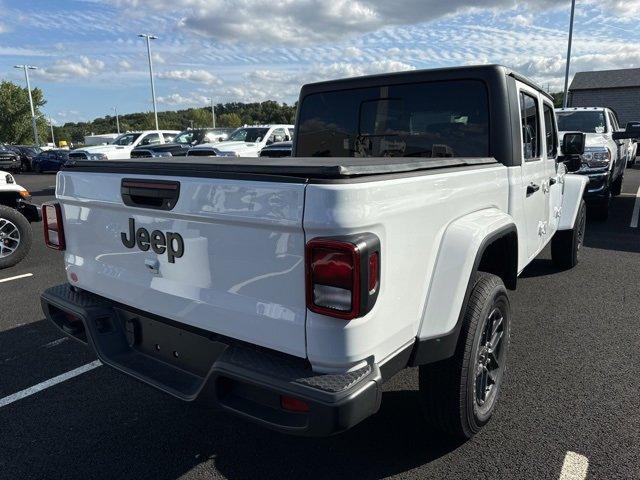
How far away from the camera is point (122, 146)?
1783 cm

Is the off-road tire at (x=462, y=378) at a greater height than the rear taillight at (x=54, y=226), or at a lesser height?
lesser

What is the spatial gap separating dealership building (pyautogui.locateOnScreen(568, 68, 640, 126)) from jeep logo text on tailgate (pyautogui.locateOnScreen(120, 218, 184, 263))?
141 feet

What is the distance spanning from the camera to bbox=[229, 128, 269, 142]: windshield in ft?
48.8

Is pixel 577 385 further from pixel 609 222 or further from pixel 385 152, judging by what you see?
pixel 609 222

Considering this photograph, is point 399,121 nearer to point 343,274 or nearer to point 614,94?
point 343,274

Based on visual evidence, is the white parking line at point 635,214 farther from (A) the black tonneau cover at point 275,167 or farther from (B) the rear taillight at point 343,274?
(B) the rear taillight at point 343,274

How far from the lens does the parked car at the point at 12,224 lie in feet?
20.7

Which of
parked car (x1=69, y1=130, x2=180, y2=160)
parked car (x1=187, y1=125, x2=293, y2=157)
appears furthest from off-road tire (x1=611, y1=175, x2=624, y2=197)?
parked car (x1=69, y1=130, x2=180, y2=160)

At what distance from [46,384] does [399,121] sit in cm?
313

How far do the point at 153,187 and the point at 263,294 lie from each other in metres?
0.75

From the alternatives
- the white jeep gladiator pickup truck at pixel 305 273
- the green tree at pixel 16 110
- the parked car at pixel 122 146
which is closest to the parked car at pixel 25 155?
the parked car at pixel 122 146

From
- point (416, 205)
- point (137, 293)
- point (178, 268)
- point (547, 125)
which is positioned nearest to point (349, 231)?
point (416, 205)

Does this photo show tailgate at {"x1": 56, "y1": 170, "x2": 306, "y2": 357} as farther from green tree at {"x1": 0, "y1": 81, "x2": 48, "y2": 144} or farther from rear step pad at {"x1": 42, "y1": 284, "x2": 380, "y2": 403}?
green tree at {"x1": 0, "y1": 81, "x2": 48, "y2": 144}

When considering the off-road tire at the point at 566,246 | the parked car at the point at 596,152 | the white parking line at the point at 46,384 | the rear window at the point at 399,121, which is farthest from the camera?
the parked car at the point at 596,152
